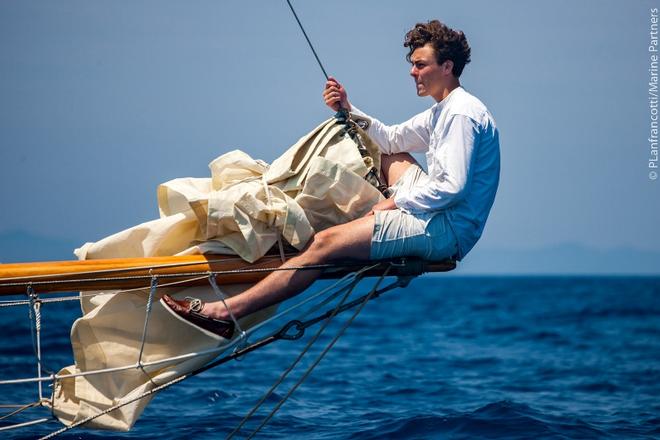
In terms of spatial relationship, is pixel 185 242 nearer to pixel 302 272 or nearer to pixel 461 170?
pixel 302 272

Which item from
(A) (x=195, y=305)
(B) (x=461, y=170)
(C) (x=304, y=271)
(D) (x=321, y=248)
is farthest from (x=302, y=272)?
(B) (x=461, y=170)

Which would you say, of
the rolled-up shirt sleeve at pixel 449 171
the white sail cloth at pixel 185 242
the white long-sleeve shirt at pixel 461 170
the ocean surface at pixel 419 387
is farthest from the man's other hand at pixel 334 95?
the ocean surface at pixel 419 387

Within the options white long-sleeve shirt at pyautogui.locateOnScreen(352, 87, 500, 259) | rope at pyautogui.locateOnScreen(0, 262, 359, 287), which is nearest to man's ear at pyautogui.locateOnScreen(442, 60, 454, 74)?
white long-sleeve shirt at pyautogui.locateOnScreen(352, 87, 500, 259)

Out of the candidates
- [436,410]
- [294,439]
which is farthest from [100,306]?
[436,410]

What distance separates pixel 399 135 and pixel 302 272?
1.30 meters

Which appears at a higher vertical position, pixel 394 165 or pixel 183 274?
pixel 394 165

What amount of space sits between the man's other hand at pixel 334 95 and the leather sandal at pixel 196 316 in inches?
60.2

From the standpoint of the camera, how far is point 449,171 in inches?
194

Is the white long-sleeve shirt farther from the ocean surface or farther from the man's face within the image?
the ocean surface

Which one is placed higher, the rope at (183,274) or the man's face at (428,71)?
the man's face at (428,71)

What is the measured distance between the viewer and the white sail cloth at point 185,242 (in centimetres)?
500

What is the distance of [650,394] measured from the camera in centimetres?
1279

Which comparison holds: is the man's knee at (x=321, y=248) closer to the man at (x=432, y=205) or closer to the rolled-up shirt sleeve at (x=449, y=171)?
the man at (x=432, y=205)

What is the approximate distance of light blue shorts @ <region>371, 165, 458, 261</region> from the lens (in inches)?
198
